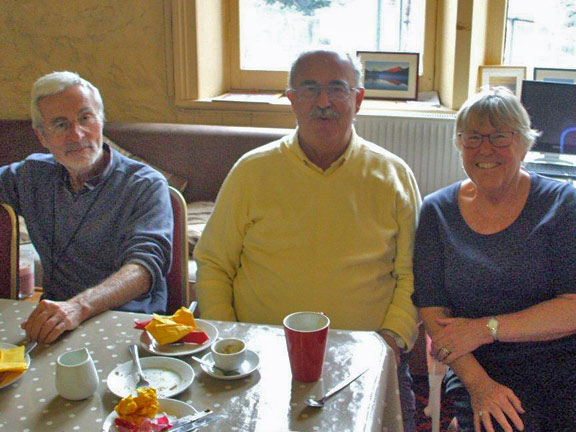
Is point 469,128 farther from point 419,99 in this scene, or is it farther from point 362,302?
point 419,99

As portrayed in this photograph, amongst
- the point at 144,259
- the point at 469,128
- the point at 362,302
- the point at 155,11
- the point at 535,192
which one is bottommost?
the point at 362,302

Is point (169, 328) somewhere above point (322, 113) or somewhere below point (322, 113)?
below

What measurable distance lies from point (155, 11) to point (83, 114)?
1.75 m

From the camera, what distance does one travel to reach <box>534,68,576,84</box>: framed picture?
2.98 meters

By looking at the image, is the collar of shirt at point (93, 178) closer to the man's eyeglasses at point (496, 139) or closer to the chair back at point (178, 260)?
the chair back at point (178, 260)

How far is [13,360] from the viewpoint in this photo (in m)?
1.15

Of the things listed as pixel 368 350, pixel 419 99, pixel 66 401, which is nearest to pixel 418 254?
pixel 368 350

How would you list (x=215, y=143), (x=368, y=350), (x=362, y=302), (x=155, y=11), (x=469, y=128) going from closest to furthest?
(x=368, y=350), (x=469, y=128), (x=362, y=302), (x=215, y=143), (x=155, y=11)

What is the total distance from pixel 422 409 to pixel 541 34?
1990 millimetres

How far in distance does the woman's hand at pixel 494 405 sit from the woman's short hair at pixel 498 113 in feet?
2.03

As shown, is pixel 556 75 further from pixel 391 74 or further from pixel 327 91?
pixel 327 91

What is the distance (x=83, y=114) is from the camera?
6.18ft

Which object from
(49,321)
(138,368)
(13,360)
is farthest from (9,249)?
(138,368)

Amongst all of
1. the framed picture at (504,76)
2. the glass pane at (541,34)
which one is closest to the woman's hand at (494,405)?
the framed picture at (504,76)
